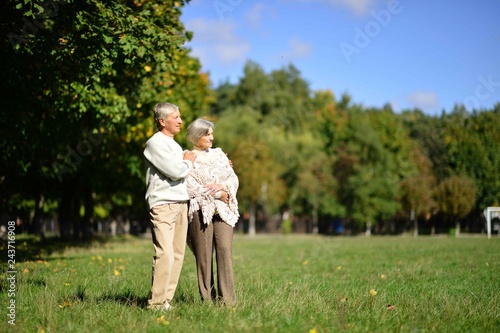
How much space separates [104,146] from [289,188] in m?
46.3

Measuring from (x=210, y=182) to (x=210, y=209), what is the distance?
0.33 meters

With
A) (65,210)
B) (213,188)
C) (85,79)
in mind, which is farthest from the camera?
(65,210)

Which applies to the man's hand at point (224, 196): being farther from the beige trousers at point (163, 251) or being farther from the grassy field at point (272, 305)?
the grassy field at point (272, 305)

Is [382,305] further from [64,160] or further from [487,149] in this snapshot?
[487,149]

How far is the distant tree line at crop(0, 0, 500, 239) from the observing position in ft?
35.3

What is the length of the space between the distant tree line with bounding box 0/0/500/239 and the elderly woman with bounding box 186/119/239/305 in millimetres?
3922

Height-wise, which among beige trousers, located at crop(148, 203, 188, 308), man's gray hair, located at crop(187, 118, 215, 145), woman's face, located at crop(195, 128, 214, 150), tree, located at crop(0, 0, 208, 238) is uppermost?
tree, located at crop(0, 0, 208, 238)

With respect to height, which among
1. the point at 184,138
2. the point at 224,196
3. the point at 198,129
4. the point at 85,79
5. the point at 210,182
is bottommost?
the point at 224,196

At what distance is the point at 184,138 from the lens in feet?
94.8

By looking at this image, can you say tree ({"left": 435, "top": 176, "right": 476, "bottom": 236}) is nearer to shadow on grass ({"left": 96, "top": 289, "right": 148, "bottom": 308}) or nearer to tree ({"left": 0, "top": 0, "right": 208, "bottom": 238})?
tree ({"left": 0, "top": 0, "right": 208, "bottom": 238})

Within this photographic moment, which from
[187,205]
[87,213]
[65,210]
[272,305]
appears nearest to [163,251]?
[187,205]

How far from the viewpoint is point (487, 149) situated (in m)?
57.1

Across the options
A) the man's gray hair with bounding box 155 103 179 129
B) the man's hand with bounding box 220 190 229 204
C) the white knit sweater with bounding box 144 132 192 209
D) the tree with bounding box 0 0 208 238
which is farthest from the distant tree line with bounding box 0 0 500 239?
the man's hand with bounding box 220 190 229 204

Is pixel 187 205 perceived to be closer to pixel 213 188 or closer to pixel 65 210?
pixel 213 188
